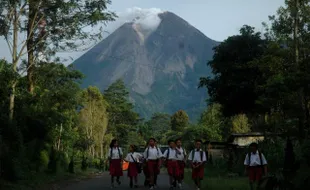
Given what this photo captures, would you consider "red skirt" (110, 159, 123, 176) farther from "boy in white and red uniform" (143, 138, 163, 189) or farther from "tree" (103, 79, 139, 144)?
"tree" (103, 79, 139, 144)

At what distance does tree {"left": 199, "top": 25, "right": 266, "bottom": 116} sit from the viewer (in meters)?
30.3

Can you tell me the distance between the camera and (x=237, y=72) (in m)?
30.6

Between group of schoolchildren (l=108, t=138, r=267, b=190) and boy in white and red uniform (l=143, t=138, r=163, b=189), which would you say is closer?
group of schoolchildren (l=108, t=138, r=267, b=190)

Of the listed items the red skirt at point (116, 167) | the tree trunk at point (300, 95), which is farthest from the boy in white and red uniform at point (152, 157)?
the tree trunk at point (300, 95)

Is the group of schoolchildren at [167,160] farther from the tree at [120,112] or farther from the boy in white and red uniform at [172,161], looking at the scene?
the tree at [120,112]

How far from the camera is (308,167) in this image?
674 cm

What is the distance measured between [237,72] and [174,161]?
17.1 m

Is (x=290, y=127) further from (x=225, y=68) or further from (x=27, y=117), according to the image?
(x=27, y=117)

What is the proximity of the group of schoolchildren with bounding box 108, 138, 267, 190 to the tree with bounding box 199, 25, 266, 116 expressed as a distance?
591 inches

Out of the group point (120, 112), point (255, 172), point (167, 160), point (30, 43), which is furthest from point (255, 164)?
point (120, 112)

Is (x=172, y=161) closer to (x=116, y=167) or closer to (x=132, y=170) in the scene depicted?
(x=132, y=170)

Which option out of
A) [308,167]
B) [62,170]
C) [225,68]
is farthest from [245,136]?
[308,167]

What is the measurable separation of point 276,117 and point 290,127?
18.5 ft

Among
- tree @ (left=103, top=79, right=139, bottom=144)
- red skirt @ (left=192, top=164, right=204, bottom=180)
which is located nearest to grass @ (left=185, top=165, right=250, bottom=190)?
red skirt @ (left=192, top=164, right=204, bottom=180)
